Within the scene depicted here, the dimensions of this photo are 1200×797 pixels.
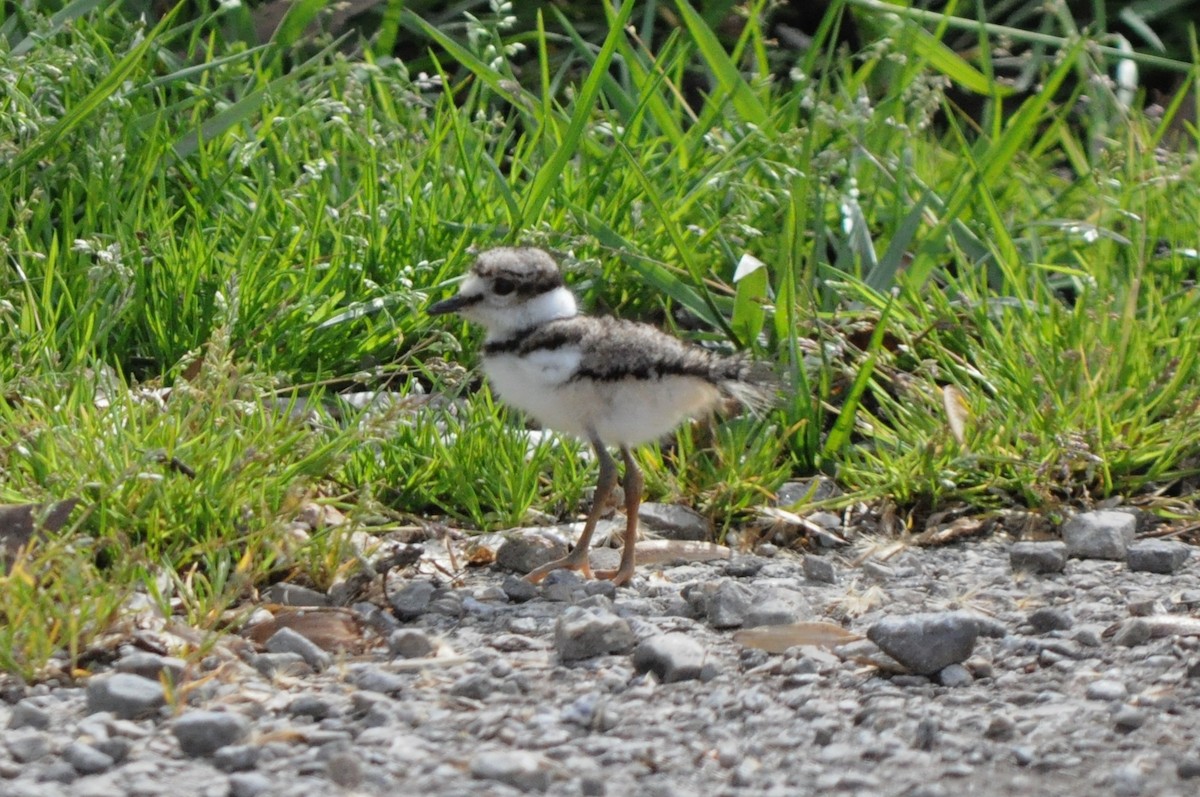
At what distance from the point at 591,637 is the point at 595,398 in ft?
2.75

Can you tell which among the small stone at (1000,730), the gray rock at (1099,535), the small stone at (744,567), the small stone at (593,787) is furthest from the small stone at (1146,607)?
the small stone at (593,787)

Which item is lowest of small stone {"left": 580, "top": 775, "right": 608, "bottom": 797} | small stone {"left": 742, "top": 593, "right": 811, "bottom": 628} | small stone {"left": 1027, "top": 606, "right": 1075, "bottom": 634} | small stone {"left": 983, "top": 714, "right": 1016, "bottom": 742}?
small stone {"left": 1027, "top": 606, "right": 1075, "bottom": 634}

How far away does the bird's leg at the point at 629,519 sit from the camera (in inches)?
165

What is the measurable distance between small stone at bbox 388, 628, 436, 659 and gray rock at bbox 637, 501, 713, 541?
1076 mm

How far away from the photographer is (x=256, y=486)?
3986 millimetres

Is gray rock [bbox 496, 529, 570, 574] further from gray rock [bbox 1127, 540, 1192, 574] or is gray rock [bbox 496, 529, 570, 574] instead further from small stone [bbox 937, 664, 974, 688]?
gray rock [bbox 1127, 540, 1192, 574]

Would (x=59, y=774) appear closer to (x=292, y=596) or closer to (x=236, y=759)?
(x=236, y=759)

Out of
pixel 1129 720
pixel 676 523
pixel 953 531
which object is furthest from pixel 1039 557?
pixel 1129 720

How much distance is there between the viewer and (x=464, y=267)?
5.24 meters

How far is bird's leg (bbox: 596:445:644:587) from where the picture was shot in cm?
418

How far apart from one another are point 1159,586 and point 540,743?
1.79 m

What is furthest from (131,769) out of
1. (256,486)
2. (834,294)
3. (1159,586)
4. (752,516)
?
(834,294)

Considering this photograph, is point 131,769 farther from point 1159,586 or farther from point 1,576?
point 1159,586

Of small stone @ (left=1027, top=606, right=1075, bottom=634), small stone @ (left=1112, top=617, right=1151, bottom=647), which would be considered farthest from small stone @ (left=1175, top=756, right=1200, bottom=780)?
small stone @ (left=1027, top=606, right=1075, bottom=634)
